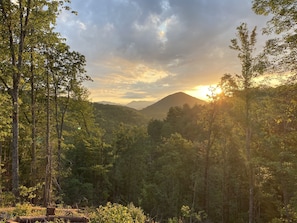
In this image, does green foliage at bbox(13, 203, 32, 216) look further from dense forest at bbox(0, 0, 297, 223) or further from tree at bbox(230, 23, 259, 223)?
tree at bbox(230, 23, 259, 223)

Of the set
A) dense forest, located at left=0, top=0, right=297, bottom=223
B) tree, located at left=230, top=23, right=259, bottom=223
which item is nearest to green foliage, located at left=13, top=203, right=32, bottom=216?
dense forest, located at left=0, top=0, right=297, bottom=223

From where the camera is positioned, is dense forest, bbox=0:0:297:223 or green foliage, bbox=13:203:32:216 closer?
green foliage, bbox=13:203:32:216

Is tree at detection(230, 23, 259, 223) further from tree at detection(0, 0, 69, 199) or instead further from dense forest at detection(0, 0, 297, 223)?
tree at detection(0, 0, 69, 199)

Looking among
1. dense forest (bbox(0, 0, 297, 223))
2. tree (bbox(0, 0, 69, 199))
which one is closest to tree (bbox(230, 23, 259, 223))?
dense forest (bbox(0, 0, 297, 223))

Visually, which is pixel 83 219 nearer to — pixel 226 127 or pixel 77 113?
pixel 77 113

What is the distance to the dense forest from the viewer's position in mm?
10406

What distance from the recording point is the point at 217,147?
2762cm

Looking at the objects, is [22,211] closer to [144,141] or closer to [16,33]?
[16,33]

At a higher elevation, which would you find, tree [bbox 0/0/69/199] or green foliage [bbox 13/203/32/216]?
tree [bbox 0/0/69/199]

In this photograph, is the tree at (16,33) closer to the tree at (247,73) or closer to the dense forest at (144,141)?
the dense forest at (144,141)

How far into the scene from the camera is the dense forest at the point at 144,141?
10.4 m

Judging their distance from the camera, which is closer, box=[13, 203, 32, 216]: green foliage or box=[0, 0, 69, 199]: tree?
box=[13, 203, 32, 216]: green foliage

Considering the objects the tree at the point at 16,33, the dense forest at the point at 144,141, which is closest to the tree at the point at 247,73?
the dense forest at the point at 144,141

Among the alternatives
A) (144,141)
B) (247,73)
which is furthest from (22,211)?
(144,141)
